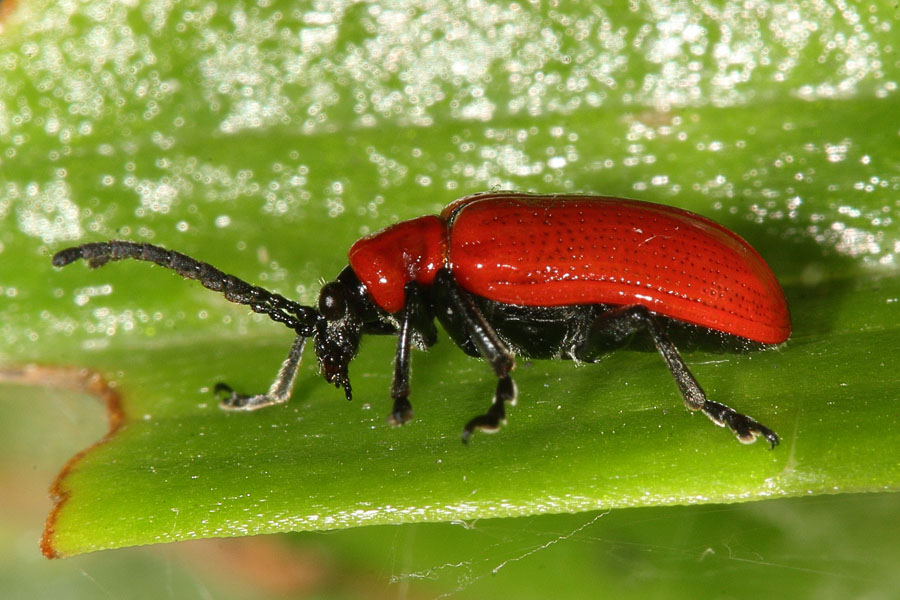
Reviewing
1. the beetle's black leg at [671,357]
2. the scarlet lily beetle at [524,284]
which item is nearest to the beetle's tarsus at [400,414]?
the scarlet lily beetle at [524,284]

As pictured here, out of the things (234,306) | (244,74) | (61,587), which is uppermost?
(244,74)

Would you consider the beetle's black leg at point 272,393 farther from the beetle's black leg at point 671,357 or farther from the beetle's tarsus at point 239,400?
the beetle's black leg at point 671,357

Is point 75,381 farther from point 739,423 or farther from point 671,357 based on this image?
point 739,423

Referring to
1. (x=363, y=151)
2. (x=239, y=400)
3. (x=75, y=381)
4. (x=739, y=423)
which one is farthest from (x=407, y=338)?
(x=75, y=381)

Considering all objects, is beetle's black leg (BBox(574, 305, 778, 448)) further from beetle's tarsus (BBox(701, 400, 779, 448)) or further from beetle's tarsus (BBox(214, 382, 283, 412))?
beetle's tarsus (BBox(214, 382, 283, 412))

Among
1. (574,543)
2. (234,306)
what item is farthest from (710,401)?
(234,306)

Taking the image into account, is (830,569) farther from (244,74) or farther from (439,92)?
(244,74)
